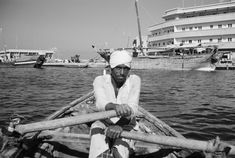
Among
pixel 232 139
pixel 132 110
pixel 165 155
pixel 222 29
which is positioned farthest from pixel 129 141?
pixel 222 29

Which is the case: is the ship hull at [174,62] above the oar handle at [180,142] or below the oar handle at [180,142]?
below

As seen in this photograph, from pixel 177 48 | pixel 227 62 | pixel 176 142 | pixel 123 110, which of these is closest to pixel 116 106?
pixel 123 110

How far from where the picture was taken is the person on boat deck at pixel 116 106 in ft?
10.2

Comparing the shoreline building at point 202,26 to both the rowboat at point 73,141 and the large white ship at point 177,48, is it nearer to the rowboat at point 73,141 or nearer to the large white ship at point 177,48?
the large white ship at point 177,48

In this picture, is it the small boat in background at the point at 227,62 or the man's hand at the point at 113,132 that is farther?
the small boat in background at the point at 227,62

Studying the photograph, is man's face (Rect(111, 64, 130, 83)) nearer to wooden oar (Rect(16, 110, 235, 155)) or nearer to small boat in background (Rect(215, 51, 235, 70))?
wooden oar (Rect(16, 110, 235, 155))

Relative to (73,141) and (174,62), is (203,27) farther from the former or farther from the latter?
(73,141)

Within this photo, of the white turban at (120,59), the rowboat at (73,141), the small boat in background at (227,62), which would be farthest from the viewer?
the small boat in background at (227,62)

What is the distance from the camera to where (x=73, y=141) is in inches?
175

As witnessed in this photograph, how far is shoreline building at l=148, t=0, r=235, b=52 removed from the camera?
48562mm

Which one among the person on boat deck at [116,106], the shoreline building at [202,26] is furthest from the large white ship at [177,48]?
the person on boat deck at [116,106]

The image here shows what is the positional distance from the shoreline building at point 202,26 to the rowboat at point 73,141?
4620cm

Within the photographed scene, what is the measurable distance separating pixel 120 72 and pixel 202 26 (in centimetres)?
5426

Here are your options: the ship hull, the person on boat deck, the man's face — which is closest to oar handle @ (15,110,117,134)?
the person on boat deck
